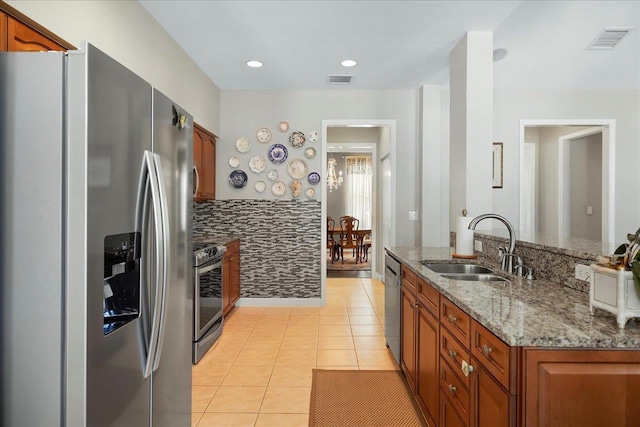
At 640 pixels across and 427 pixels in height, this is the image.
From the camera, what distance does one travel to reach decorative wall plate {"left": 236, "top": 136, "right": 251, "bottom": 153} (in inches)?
185

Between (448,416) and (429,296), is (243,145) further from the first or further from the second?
(448,416)

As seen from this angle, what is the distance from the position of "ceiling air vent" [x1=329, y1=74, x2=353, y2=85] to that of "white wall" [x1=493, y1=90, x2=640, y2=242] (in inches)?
73.4

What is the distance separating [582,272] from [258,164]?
3.72 m

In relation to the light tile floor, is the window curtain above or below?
above

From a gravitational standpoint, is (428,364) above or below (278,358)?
above

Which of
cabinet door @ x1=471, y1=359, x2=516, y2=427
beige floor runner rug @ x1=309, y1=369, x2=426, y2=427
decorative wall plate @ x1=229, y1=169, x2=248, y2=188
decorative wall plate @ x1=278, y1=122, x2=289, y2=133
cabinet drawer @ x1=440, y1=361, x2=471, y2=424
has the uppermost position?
decorative wall plate @ x1=278, y1=122, x2=289, y2=133

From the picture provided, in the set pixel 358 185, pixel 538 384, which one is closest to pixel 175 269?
pixel 538 384

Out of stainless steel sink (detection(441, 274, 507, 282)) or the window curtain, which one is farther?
the window curtain

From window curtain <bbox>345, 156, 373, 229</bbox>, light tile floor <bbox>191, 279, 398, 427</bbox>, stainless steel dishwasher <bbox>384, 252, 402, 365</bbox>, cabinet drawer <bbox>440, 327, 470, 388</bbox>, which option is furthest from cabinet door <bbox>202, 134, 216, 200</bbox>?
window curtain <bbox>345, 156, 373, 229</bbox>

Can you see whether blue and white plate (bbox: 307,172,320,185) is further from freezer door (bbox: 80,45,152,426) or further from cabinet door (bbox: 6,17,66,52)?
freezer door (bbox: 80,45,152,426)

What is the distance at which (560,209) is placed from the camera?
5930 millimetres

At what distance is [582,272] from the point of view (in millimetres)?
1618

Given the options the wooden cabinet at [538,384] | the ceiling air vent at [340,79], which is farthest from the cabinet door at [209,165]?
the wooden cabinet at [538,384]

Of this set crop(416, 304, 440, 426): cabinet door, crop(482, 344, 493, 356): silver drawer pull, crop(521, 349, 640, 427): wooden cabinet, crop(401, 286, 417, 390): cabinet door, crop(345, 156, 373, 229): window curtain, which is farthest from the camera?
crop(345, 156, 373, 229): window curtain
